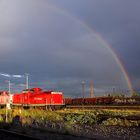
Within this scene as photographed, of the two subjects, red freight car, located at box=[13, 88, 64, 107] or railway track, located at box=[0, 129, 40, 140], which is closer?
railway track, located at box=[0, 129, 40, 140]

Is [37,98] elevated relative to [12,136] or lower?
elevated

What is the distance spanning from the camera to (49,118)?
28.5 meters

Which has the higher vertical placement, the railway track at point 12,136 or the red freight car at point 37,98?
the red freight car at point 37,98

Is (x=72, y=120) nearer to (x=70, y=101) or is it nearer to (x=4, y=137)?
(x=4, y=137)

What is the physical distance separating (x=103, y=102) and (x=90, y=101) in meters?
5.15

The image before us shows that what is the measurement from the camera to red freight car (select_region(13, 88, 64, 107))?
161 feet

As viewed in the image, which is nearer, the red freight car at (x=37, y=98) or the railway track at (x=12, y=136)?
the railway track at (x=12, y=136)

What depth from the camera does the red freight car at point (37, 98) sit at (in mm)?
49062

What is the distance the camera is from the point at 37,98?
49344 millimetres

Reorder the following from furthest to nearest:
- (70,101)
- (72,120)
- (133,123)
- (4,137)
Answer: (70,101) → (72,120) → (133,123) → (4,137)

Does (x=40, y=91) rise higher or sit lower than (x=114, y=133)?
higher

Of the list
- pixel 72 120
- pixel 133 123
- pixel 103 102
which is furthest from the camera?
pixel 103 102

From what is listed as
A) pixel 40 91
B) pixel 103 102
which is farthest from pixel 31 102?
pixel 103 102

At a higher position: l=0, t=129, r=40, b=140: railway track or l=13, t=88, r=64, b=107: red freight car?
l=13, t=88, r=64, b=107: red freight car
